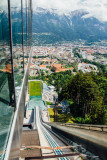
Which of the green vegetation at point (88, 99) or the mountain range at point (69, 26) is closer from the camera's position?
the green vegetation at point (88, 99)

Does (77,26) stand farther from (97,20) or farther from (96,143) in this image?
(96,143)

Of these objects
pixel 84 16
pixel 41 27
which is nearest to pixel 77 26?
pixel 84 16

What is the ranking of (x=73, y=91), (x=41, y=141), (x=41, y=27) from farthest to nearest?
(x=41, y=27) < (x=73, y=91) < (x=41, y=141)

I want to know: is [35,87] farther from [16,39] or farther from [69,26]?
[69,26]

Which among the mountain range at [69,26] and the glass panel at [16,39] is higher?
the mountain range at [69,26]

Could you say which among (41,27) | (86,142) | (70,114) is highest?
(41,27)

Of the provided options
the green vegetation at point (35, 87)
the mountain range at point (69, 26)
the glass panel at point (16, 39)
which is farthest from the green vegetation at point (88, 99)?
the mountain range at point (69, 26)

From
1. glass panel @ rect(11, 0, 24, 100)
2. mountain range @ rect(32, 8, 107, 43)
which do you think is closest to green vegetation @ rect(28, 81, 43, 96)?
glass panel @ rect(11, 0, 24, 100)

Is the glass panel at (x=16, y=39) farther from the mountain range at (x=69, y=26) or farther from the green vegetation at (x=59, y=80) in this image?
the mountain range at (x=69, y=26)

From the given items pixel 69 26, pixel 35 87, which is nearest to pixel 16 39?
pixel 35 87
